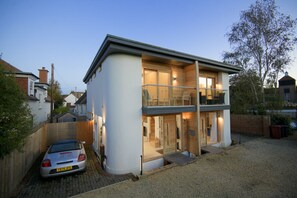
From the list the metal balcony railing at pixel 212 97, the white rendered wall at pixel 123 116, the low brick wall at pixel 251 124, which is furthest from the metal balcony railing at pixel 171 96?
the low brick wall at pixel 251 124

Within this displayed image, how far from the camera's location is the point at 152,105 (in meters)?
8.12

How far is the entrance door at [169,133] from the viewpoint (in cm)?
862

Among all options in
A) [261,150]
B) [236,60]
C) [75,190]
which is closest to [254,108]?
[236,60]

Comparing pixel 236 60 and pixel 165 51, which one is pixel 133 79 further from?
pixel 236 60

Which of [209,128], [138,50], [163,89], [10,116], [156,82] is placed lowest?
[209,128]

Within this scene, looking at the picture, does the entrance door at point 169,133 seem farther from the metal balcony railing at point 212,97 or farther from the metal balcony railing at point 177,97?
the metal balcony railing at point 212,97

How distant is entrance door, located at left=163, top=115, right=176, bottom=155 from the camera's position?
A: 28.3 feet

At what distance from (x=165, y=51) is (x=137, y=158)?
630cm

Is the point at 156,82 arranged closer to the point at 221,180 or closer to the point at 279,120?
the point at 221,180

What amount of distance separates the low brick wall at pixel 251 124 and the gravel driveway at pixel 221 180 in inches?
238

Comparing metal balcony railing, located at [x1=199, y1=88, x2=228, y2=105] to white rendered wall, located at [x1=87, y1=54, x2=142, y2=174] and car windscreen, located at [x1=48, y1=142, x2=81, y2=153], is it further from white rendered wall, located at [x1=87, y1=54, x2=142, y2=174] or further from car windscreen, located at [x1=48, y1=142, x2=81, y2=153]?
car windscreen, located at [x1=48, y1=142, x2=81, y2=153]

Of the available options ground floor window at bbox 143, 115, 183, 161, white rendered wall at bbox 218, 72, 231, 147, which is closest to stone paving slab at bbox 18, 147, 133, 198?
ground floor window at bbox 143, 115, 183, 161

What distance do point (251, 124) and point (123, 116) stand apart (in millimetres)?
15296

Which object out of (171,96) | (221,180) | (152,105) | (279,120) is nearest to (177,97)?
(171,96)
